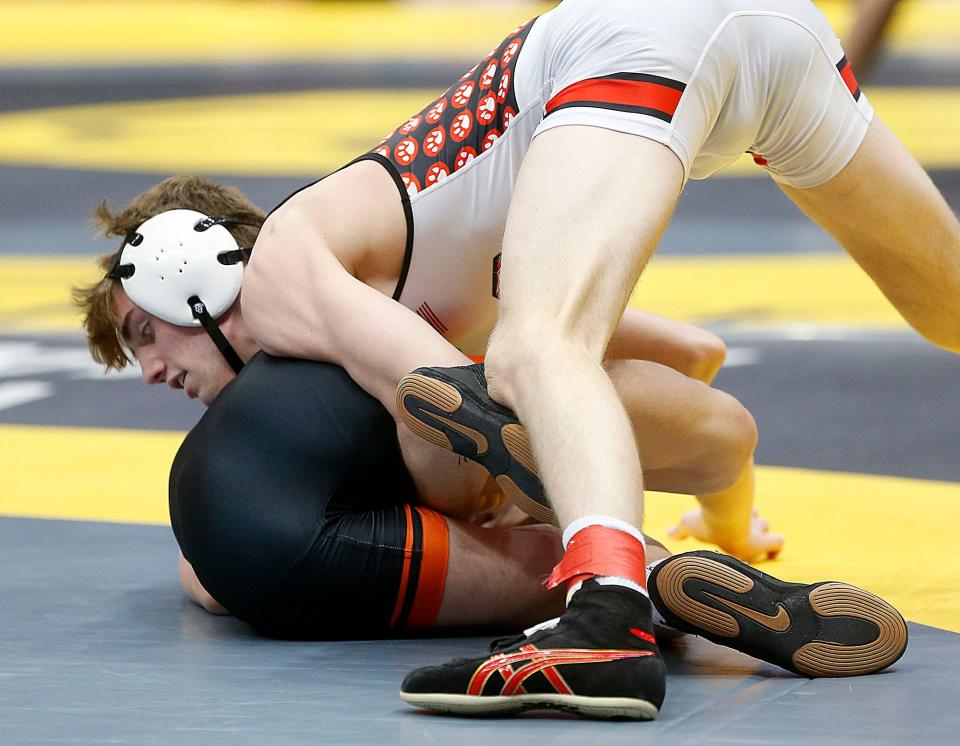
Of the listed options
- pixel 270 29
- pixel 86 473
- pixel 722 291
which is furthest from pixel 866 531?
pixel 270 29

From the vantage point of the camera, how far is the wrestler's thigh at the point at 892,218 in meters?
2.88

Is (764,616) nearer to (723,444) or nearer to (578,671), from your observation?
(578,671)

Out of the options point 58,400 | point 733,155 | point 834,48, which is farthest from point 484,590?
point 58,400

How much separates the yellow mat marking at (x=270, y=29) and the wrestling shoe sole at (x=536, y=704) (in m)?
10.9

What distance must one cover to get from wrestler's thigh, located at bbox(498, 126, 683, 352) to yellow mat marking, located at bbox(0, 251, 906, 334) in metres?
3.22

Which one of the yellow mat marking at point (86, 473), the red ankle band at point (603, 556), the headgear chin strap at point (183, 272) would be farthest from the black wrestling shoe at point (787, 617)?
the yellow mat marking at point (86, 473)

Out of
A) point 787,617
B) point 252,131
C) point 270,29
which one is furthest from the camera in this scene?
point 270,29

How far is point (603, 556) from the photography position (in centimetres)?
205

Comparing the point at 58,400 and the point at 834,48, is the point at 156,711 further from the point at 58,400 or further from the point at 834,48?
the point at 58,400

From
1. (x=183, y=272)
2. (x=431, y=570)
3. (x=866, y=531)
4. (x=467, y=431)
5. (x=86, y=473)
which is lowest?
(x=86, y=473)

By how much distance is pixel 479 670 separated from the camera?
2020 mm

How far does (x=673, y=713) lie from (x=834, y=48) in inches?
49.6

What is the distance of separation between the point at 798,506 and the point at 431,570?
1.31 m

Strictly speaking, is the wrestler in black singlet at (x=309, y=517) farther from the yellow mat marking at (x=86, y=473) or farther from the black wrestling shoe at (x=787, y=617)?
the yellow mat marking at (x=86, y=473)
